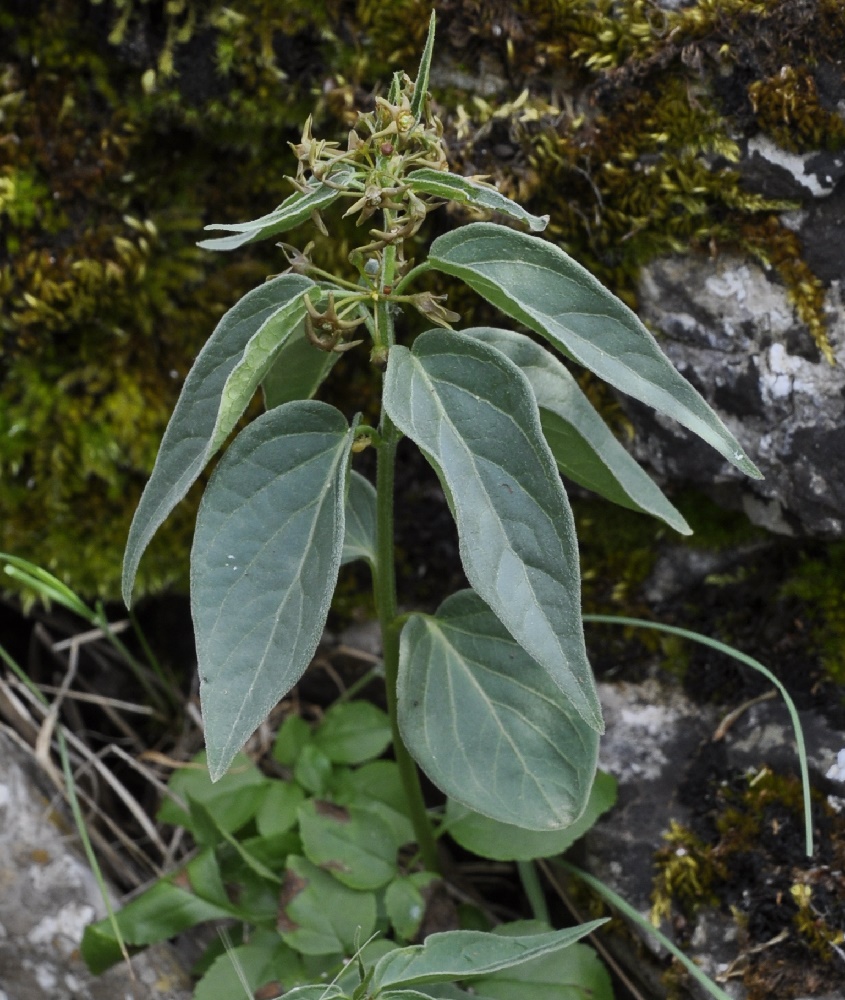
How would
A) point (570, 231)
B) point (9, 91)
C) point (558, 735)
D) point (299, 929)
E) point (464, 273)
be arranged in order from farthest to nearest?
point (9, 91), point (570, 231), point (299, 929), point (558, 735), point (464, 273)

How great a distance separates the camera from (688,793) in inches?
61.7

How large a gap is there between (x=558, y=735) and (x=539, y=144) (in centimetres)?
95

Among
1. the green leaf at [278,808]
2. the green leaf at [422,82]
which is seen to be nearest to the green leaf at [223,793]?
the green leaf at [278,808]

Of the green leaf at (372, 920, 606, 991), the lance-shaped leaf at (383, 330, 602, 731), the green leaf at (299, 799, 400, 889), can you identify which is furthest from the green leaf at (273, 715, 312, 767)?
the lance-shaped leaf at (383, 330, 602, 731)

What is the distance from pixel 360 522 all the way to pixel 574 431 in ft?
1.10

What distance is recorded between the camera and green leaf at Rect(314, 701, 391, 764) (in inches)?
65.3

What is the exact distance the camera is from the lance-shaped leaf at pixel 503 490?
96 cm

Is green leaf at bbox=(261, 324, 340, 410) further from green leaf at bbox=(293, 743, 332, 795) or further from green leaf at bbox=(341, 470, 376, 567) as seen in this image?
green leaf at bbox=(293, 743, 332, 795)

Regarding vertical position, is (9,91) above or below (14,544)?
above

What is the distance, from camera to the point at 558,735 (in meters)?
1.30

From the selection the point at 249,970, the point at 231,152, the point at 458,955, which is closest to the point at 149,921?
the point at 249,970

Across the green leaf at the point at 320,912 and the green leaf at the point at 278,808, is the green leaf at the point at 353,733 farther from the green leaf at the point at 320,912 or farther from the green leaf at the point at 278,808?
the green leaf at the point at 320,912

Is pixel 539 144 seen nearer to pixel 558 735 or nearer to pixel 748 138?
pixel 748 138

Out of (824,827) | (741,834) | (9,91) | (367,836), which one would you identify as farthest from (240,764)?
(9,91)
